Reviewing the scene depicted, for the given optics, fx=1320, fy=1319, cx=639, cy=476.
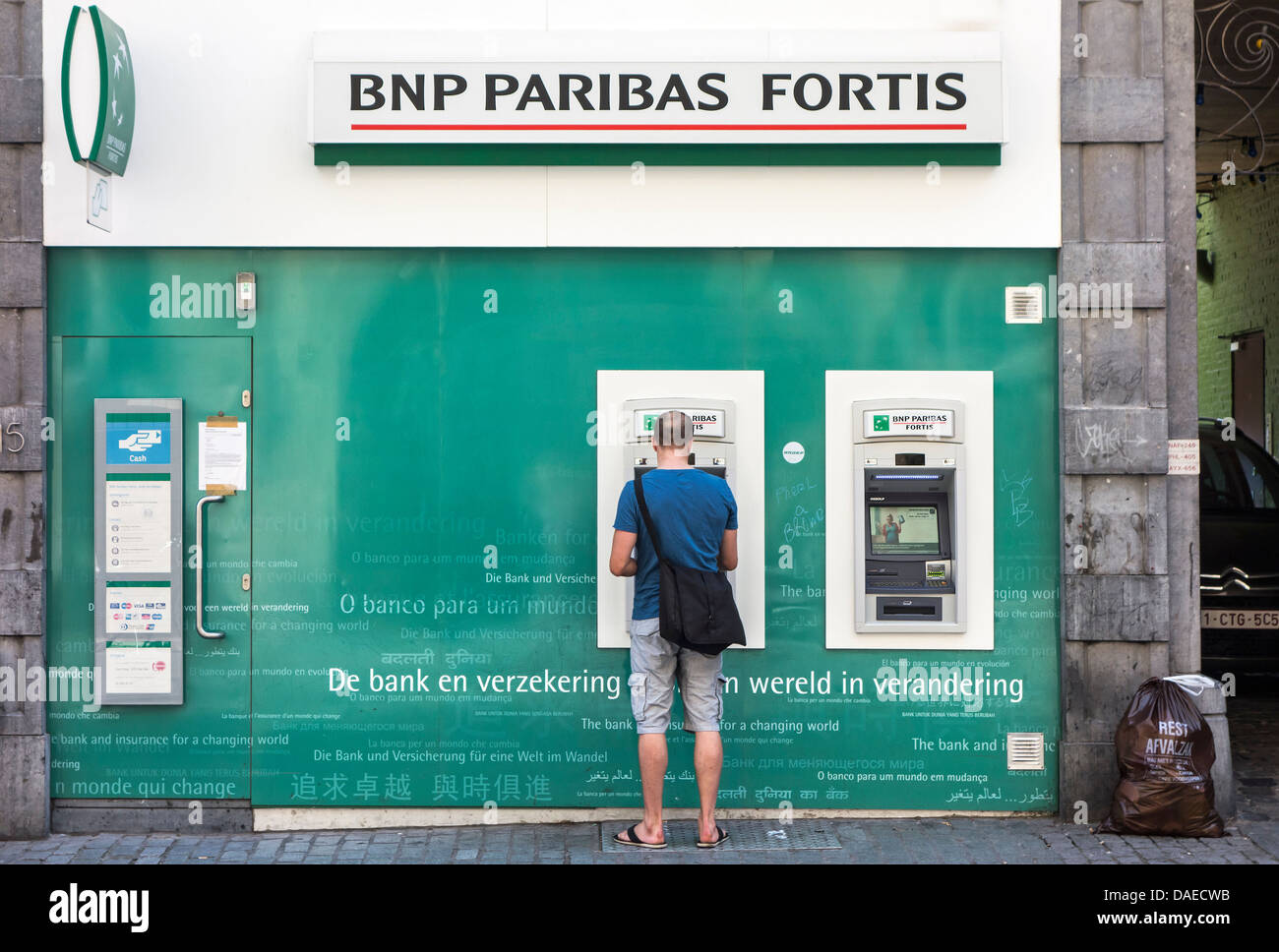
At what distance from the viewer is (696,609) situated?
5363 mm

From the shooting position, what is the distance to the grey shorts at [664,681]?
18.1 feet

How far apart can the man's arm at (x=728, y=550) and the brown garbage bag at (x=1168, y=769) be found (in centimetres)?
188

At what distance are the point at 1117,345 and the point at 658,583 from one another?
2366 millimetres

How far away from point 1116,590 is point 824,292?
1885mm

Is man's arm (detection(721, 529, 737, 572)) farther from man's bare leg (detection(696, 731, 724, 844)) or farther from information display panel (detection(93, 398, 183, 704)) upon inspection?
information display panel (detection(93, 398, 183, 704))

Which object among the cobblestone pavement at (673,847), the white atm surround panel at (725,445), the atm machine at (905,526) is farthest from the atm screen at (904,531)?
the cobblestone pavement at (673,847)

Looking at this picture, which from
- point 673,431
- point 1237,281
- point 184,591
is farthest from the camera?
point 1237,281

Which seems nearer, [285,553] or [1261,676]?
[285,553]

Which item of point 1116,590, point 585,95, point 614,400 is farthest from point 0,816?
point 1116,590

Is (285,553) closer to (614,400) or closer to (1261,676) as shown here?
(614,400)

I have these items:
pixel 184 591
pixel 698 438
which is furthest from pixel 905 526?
pixel 184 591

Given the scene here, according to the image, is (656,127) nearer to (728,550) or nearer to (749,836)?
(728,550)

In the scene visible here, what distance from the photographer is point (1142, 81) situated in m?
5.93

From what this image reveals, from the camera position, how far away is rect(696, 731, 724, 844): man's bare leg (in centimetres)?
556
